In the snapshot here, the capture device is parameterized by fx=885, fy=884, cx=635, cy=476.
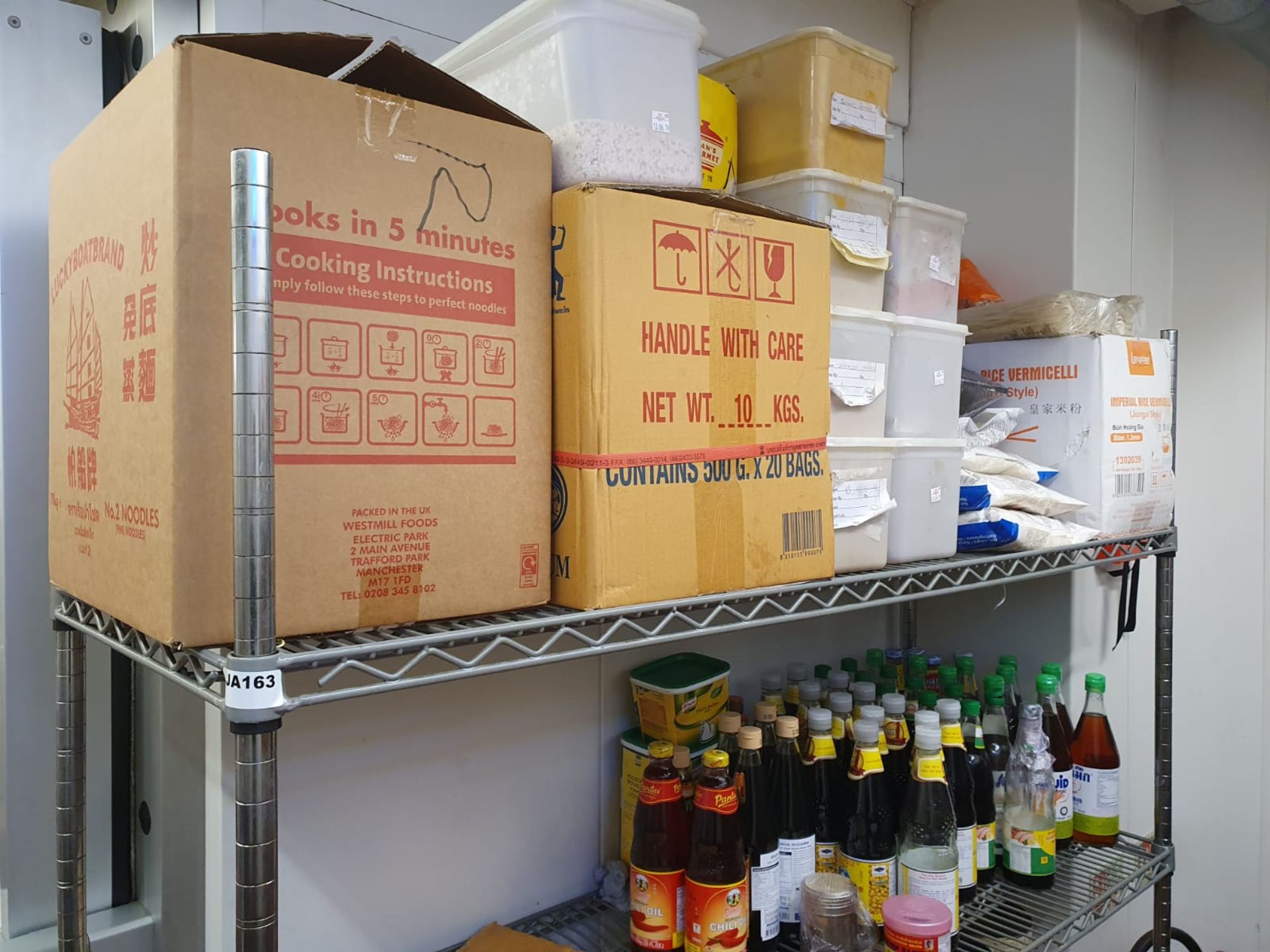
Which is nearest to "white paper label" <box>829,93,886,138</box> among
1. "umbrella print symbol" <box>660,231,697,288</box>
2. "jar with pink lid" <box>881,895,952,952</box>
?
"umbrella print symbol" <box>660,231,697,288</box>

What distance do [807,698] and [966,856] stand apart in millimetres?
360

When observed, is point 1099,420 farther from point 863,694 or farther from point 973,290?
point 863,694

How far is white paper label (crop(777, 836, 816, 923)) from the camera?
133 centimetres

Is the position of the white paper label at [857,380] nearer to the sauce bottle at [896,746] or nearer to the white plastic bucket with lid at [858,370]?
the white plastic bucket with lid at [858,370]

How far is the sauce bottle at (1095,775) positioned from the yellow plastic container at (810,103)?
1131 millimetres

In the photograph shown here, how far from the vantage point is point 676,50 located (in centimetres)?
102

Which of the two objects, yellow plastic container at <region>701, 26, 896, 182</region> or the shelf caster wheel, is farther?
the shelf caster wheel

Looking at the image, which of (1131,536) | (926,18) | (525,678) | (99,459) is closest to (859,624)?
(1131,536)

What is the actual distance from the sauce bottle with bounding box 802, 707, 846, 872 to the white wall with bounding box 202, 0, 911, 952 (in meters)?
0.31

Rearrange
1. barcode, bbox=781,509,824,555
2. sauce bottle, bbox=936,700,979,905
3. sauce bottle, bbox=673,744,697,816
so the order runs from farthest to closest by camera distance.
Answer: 1. sauce bottle, bbox=936,700,979,905
2. sauce bottle, bbox=673,744,697,816
3. barcode, bbox=781,509,824,555

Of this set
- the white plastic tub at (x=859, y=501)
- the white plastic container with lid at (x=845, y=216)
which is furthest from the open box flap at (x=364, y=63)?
the white plastic tub at (x=859, y=501)

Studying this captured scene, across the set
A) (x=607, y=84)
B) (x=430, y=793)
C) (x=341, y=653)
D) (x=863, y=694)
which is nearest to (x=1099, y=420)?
(x=863, y=694)

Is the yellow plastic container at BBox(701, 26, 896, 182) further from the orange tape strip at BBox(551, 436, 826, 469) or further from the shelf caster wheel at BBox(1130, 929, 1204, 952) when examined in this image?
the shelf caster wheel at BBox(1130, 929, 1204, 952)

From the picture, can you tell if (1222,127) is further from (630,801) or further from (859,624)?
(630,801)
